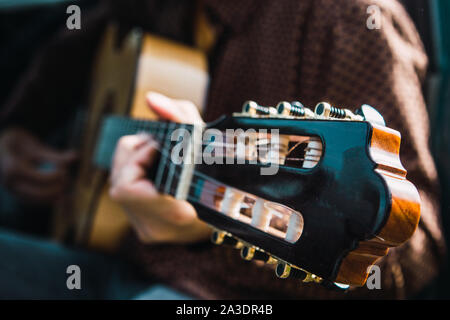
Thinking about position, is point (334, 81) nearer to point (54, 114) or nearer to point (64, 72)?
point (64, 72)

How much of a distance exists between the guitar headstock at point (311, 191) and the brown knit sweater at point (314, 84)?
0.41 ft

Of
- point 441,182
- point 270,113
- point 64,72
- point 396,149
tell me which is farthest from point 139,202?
point 64,72

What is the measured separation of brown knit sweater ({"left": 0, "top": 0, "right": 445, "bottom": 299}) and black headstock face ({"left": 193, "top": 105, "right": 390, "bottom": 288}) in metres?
0.13

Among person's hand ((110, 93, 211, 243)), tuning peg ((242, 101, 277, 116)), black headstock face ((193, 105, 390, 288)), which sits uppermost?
tuning peg ((242, 101, 277, 116))

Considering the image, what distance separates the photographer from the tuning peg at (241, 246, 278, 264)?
0.33m

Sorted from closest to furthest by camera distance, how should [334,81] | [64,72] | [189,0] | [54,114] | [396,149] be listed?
1. [396,149]
2. [334,81]
3. [189,0]
4. [64,72]
5. [54,114]

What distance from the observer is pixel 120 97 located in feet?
2.85

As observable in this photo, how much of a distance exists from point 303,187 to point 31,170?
1.13 metres

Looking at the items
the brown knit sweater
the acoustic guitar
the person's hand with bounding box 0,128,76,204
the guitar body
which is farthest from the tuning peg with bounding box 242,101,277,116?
the person's hand with bounding box 0,128,76,204

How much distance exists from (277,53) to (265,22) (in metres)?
0.07

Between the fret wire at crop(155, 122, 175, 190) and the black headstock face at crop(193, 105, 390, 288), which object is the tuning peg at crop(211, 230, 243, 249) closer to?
the black headstock face at crop(193, 105, 390, 288)

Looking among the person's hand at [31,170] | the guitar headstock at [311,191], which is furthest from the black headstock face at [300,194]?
the person's hand at [31,170]

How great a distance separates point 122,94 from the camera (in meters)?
0.86

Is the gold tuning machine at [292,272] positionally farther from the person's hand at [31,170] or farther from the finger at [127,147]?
the person's hand at [31,170]
